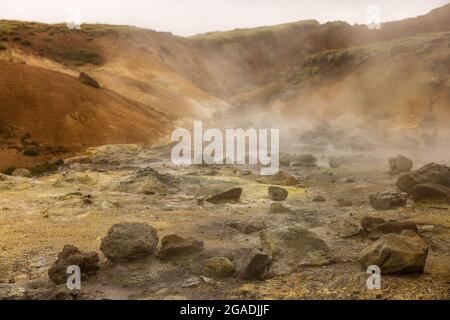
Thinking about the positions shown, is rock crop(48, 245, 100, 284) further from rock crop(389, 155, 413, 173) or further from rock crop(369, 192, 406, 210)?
rock crop(389, 155, 413, 173)

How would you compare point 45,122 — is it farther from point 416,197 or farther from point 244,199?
point 416,197

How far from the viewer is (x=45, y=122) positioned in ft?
102

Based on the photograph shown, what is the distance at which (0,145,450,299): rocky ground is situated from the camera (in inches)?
341

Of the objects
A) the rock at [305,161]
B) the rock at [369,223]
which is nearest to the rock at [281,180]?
the rock at [305,161]

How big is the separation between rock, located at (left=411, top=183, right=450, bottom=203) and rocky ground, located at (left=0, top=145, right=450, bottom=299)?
0.25 m

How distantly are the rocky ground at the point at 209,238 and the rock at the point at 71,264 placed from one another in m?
0.03

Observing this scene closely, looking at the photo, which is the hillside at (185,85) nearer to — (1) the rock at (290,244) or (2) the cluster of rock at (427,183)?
(2) the cluster of rock at (427,183)

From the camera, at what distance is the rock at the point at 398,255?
28.5 feet

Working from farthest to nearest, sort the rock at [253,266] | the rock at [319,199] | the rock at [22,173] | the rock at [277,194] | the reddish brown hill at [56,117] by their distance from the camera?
the reddish brown hill at [56,117] → the rock at [22,173] → the rock at [277,194] → the rock at [319,199] → the rock at [253,266]

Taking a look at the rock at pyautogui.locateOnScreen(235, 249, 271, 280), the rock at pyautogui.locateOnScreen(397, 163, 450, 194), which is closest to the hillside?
the rock at pyautogui.locateOnScreen(397, 163, 450, 194)

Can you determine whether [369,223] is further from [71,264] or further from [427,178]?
[71,264]

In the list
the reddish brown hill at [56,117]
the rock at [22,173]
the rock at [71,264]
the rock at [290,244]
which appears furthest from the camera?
the reddish brown hill at [56,117]

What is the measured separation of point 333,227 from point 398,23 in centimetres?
6334
